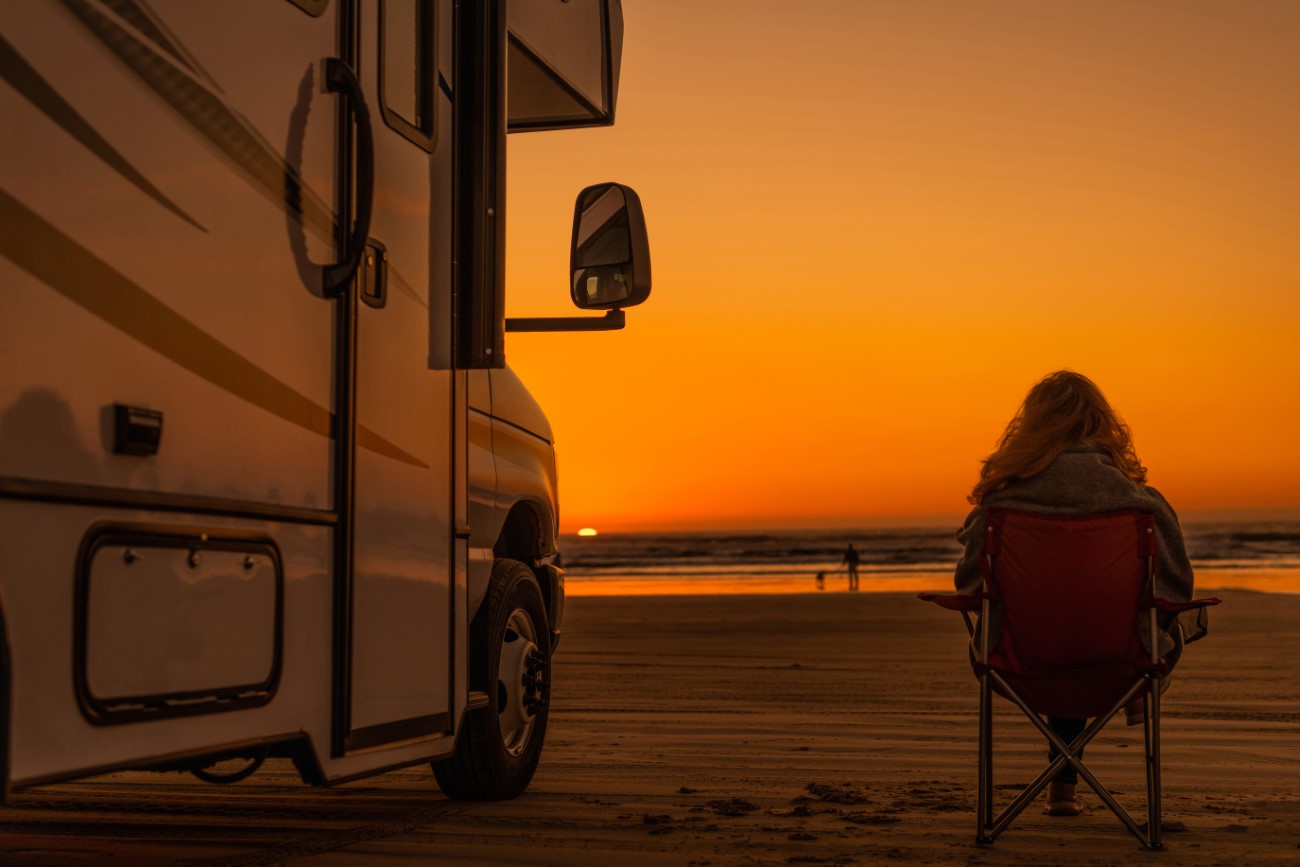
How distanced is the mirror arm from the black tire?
896mm

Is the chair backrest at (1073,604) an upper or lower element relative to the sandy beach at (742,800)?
upper

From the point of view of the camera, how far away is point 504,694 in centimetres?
596

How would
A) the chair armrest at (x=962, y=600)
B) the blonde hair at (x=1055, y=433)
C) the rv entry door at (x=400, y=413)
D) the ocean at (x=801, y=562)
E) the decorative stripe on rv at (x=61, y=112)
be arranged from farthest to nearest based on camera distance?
1. the ocean at (x=801, y=562)
2. the blonde hair at (x=1055, y=433)
3. the chair armrest at (x=962, y=600)
4. the rv entry door at (x=400, y=413)
5. the decorative stripe on rv at (x=61, y=112)

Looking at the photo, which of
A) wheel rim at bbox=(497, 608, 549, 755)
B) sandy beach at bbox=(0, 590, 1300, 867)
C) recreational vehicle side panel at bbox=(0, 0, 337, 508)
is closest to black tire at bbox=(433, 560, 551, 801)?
wheel rim at bbox=(497, 608, 549, 755)

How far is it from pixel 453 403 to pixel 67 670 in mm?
2048

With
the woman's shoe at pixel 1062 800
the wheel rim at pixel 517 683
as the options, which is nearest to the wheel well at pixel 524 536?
the wheel rim at pixel 517 683

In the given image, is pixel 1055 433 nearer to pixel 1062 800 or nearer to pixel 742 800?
pixel 1062 800

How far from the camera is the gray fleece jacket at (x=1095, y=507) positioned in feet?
16.9

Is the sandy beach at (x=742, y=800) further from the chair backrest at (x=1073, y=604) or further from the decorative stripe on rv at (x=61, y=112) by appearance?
the decorative stripe on rv at (x=61, y=112)

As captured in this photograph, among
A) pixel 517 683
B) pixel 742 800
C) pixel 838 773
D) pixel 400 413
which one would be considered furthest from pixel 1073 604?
pixel 400 413

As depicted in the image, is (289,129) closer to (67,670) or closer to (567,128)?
(67,670)

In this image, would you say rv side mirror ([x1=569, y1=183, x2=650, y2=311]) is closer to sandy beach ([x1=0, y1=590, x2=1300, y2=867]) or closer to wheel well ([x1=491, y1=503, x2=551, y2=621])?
wheel well ([x1=491, y1=503, x2=551, y2=621])

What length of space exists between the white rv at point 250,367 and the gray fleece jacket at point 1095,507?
1.45m

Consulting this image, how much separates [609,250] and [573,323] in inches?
14.0
